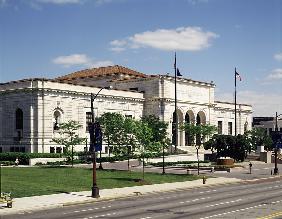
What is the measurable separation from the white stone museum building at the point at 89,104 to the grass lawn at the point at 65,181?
30371 millimetres

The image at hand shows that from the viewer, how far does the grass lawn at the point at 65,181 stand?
123ft

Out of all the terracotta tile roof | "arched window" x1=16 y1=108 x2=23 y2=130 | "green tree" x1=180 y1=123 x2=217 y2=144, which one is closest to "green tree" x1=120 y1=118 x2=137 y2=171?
"arched window" x1=16 y1=108 x2=23 y2=130

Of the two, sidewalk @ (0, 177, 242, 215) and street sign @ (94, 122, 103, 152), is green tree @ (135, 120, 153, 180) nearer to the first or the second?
sidewalk @ (0, 177, 242, 215)

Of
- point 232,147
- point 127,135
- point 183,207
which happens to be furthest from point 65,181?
point 232,147

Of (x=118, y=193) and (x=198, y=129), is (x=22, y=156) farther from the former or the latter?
(x=198, y=129)

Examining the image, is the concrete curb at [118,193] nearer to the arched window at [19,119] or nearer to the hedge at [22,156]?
the hedge at [22,156]

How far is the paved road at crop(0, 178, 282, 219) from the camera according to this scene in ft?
86.4

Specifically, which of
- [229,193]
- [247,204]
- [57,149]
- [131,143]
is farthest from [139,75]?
[247,204]

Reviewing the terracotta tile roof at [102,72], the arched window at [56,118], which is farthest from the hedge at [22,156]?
the terracotta tile roof at [102,72]

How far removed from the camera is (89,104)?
92.1 metres

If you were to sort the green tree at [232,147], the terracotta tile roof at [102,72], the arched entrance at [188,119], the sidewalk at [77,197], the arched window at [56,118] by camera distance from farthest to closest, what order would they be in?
the terracotta tile roof at [102,72]
the arched entrance at [188,119]
the arched window at [56,118]
the green tree at [232,147]
the sidewalk at [77,197]

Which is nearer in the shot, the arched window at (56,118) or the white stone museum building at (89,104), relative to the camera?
the white stone museum building at (89,104)

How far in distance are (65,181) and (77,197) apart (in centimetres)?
1055

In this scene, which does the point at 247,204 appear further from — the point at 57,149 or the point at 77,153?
the point at 57,149
